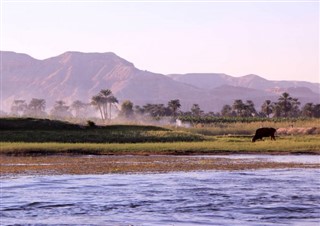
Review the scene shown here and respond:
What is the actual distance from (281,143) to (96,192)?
35609 mm

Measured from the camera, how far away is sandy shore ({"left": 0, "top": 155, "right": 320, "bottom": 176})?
1519 inches

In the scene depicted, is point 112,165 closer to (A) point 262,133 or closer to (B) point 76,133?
(A) point 262,133

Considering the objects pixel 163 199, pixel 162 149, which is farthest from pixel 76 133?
pixel 163 199

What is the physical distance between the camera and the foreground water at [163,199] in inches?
870

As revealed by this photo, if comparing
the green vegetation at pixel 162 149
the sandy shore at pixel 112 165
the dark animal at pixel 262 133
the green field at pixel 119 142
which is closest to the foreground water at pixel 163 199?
the sandy shore at pixel 112 165

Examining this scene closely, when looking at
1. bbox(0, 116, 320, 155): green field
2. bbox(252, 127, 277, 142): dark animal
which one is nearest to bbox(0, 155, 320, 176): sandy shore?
bbox(0, 116, 320, 155): green field

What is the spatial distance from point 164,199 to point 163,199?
4 centimetres

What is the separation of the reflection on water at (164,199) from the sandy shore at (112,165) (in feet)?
9.44

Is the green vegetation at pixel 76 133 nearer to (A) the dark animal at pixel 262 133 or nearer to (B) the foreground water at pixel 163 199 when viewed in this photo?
(A) the dark animal at pixel 262 133

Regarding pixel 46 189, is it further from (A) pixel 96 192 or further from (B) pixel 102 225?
(B) pixel 102 225

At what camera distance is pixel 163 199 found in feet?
87.9

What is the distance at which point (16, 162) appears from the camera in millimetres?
44969

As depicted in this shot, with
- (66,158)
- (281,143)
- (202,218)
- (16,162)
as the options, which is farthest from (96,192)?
(281,143)

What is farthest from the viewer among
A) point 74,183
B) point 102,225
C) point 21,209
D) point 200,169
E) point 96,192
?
point 200,169
